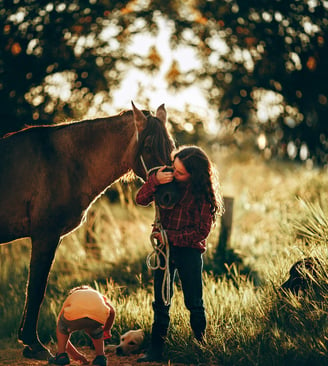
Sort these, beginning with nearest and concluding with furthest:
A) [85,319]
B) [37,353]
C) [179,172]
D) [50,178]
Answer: [85,319] < [179,172] < [37,353] < [50,178]

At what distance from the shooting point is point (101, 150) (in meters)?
4.50

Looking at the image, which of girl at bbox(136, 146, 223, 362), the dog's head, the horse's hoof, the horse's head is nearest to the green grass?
the dog's head

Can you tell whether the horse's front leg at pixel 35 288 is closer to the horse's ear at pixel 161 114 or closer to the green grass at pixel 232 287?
the green grass at pixel 232 287

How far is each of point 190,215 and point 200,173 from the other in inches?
12.5

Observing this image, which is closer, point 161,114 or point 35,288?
point 161,114

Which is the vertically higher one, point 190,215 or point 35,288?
point 190,215

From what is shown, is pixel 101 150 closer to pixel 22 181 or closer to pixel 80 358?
pixel 22 181

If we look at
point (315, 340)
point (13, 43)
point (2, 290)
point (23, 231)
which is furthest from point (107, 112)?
point (315, 340)

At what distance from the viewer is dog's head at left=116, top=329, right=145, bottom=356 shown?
4324 mm

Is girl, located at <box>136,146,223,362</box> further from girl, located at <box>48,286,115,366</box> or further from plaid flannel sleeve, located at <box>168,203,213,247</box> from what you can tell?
girl, located at <box>48,286,115,366</box>

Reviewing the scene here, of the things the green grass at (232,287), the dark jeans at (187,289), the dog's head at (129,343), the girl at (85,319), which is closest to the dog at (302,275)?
the green grass at (232,287)

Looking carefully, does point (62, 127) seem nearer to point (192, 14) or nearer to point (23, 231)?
point (23, 231)

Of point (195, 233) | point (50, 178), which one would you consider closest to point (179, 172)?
point (195, 233)

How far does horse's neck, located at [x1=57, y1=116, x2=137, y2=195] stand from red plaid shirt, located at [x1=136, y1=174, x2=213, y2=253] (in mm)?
622
